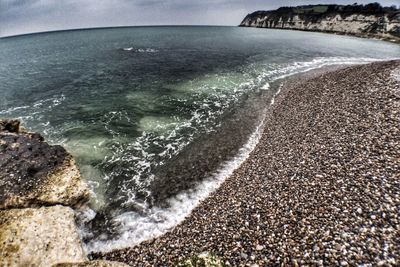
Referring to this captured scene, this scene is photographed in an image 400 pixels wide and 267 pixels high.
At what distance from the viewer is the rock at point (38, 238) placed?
8.25m

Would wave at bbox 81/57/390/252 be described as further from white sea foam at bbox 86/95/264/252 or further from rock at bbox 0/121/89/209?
rock at bbox 0/121/89/209

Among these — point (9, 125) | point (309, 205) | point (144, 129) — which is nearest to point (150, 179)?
point (144, 129)

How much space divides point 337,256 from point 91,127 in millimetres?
21821

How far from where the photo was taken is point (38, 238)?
352 inches

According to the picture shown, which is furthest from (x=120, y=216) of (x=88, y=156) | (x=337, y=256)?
(x=337, y=256)

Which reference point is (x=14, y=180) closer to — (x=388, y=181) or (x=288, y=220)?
(x=288, y=220)

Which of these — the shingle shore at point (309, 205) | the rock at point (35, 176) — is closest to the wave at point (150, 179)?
the shingle shore at point (309, 205)

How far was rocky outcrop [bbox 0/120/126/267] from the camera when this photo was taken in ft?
27.8

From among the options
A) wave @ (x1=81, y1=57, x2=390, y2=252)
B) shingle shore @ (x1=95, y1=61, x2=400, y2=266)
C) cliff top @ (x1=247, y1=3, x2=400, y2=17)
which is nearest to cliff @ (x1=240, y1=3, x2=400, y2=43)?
cliff top @ (x1=247, y1=3, x2=400, y2=17)

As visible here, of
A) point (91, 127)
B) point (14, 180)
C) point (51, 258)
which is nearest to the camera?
point (51, 258)

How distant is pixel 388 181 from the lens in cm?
1028

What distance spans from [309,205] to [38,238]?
11.8 metres

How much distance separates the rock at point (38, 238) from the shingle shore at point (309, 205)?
1.81m

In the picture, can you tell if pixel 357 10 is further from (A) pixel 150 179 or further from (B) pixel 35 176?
(B) pixel 35 176
